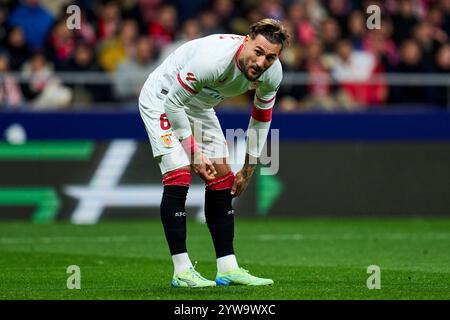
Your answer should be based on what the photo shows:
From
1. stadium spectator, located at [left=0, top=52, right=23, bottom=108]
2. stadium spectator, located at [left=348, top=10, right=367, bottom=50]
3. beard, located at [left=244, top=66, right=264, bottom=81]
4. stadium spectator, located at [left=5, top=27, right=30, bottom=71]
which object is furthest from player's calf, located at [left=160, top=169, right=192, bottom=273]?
stadium spectator, located at [left=348, top=10, right=367, bottom=50]

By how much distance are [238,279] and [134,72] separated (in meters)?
9.38

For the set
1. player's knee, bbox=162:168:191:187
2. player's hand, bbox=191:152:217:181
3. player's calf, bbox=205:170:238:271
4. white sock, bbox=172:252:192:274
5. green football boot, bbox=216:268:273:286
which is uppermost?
player's hand, bbox=191:152:217:181

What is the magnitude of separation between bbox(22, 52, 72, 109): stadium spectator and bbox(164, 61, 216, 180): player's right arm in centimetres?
871

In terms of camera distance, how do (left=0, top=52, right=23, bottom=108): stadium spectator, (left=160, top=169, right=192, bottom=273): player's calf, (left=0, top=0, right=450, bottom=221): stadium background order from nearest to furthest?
(left=160, top=169, right=192, bottom=273): player's calf → (left=0, top=0, right=450, bottom=221): stadium background → (left=0, top=52, right=23, bottom=108): stadium spectator

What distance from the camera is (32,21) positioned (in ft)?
62.0

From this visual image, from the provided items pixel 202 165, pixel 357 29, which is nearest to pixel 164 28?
pixel 357 29

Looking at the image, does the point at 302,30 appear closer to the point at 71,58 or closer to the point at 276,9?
the point at 276,9

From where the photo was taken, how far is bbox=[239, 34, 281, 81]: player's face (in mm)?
8789

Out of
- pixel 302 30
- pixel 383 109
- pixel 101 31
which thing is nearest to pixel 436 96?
pixel 383 109

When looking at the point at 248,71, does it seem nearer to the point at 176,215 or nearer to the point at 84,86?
the point at 176,215

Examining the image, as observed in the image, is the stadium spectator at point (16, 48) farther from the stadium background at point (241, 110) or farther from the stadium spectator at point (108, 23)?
the stadium spectator at point (108, 23)

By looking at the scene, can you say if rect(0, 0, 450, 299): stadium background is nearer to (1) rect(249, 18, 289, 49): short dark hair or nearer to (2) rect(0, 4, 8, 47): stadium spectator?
(2) rect(0, 4, 8, 47): stadium spectator

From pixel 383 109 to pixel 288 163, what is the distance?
2.06m

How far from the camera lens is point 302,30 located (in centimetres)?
2003
